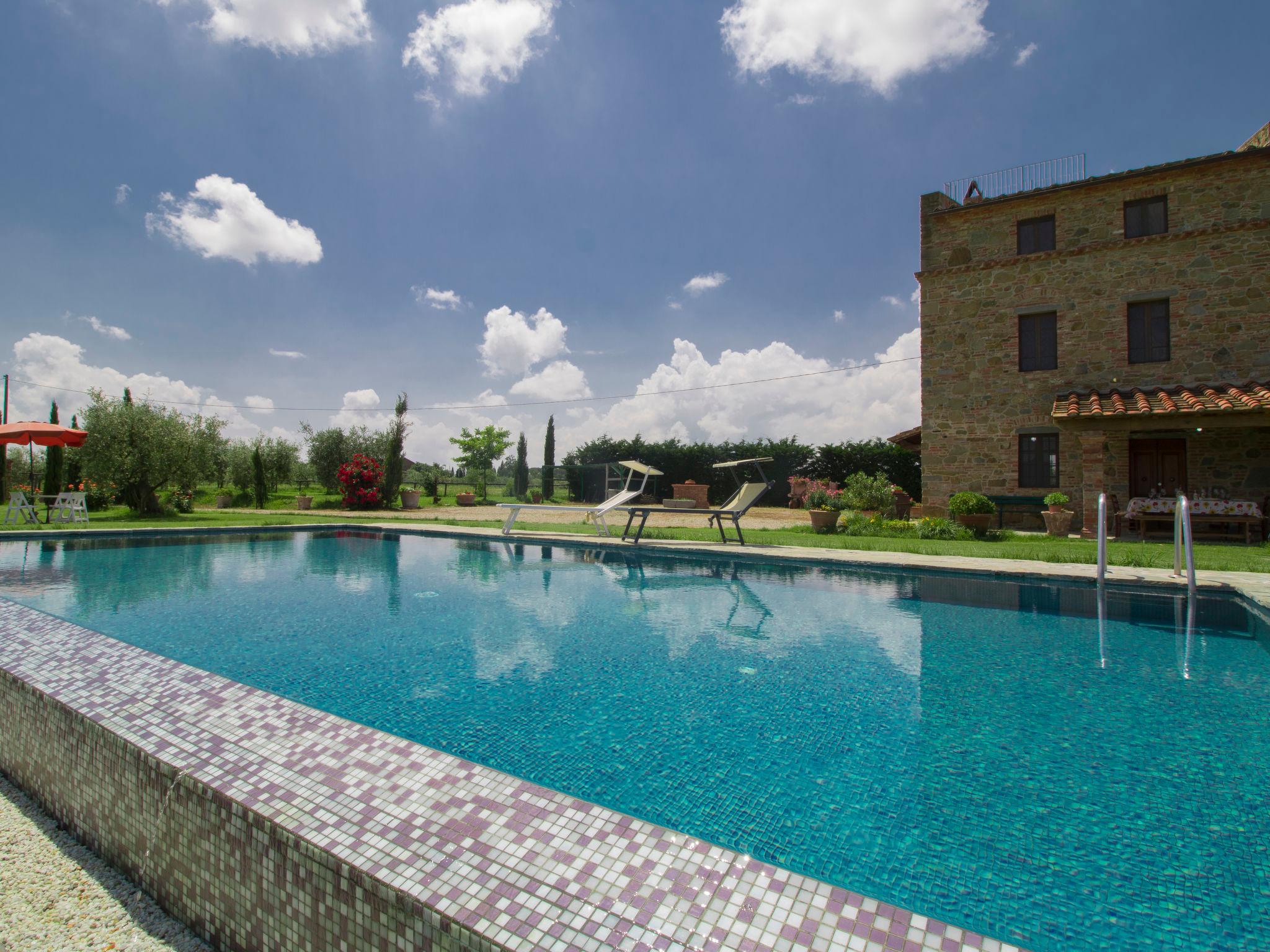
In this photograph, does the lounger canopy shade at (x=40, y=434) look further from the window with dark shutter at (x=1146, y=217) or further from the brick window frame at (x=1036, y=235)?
the window with dark shutter at (x=1146, y=217)

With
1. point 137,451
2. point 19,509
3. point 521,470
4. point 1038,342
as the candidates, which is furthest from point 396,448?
point 1038,342

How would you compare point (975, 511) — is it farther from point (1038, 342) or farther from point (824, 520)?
point (1038, 342)

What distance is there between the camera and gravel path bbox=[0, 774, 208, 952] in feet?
5.23

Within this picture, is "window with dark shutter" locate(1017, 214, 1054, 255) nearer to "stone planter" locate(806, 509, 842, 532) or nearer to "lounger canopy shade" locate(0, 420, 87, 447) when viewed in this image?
"stone planter" locate(806, 509, 842, 532)

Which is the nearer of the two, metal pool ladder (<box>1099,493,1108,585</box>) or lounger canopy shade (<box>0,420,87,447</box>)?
metal pool ladder (<box>1099,493,1108,585</box>)

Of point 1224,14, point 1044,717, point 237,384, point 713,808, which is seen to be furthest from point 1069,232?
point 237,384

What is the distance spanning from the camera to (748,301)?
19719 millimetres

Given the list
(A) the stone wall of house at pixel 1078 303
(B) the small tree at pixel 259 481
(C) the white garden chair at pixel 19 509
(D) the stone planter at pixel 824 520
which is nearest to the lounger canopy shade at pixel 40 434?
(C) the white garden chair at pixel 19 509

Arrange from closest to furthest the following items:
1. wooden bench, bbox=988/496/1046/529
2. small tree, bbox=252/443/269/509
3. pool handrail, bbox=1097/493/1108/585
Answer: pool handrail, bbox=1097/493/1108/585, wooden bench, bbox=988/496/1046/529, small tree, bbox=252/443/269/509

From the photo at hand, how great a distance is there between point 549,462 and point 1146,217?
2180cm

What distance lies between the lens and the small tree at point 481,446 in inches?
1594

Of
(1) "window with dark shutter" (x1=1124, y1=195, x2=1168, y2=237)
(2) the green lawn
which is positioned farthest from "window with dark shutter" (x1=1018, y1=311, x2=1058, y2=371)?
(2) the green lawn

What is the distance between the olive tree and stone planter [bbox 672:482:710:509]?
1553 cm

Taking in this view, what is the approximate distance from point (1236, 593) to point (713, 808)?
21.2 feet
